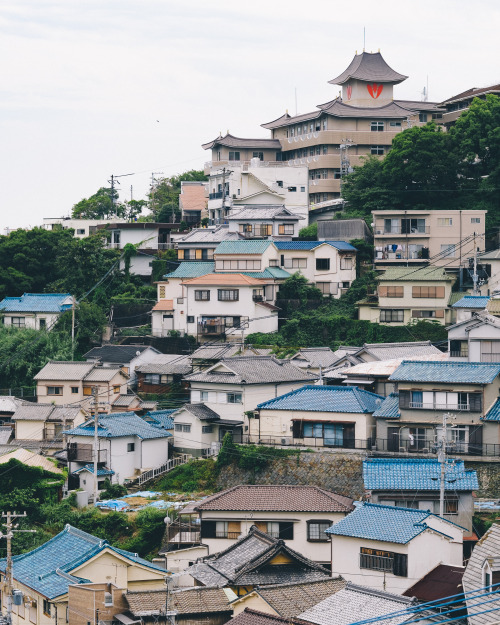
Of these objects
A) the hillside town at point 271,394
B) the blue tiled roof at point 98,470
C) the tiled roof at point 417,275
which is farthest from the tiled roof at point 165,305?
the blue tiled roof at point 98,470

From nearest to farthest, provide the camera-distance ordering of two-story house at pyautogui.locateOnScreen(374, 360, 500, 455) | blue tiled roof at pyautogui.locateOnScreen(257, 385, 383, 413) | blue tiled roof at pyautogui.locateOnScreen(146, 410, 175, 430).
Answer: two-story house at pyautogui.locateOnScreen(374, 360, 500, 455), blue tiled roof at pyautogui.locateOnScreen(257, 385, 383, 413), blue tiled roof at pyautogui.locateOnScreen(146, 410, 175, 430)

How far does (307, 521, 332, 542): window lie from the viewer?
35.2m

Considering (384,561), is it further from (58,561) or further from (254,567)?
(58,561)

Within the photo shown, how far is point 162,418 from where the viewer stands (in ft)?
162

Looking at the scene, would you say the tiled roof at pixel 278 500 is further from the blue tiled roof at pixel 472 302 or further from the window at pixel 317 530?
the blue tiled roof at pixel 472 302

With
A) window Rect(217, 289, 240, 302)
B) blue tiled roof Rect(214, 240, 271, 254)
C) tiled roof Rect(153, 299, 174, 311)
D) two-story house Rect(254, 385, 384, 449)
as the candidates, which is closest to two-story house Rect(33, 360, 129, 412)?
tiled roof Rect(153, 299, 174, 311)

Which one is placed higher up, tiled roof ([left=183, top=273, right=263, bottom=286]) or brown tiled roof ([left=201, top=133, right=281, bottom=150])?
brown tiled roof ([left=201, top=133, right=281, bottom=150])

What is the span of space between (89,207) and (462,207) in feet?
→ 129

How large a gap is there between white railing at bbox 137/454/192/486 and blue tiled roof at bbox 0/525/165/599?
10998mm

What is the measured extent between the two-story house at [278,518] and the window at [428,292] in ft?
66.2

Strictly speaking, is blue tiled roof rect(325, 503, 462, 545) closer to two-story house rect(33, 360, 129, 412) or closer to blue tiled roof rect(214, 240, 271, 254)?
two-story house rect(33, 360, 129, 412)

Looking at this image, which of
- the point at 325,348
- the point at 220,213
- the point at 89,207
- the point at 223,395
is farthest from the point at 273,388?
the point at 89,207

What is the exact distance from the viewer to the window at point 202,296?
56.8m

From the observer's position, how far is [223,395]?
152 ft
